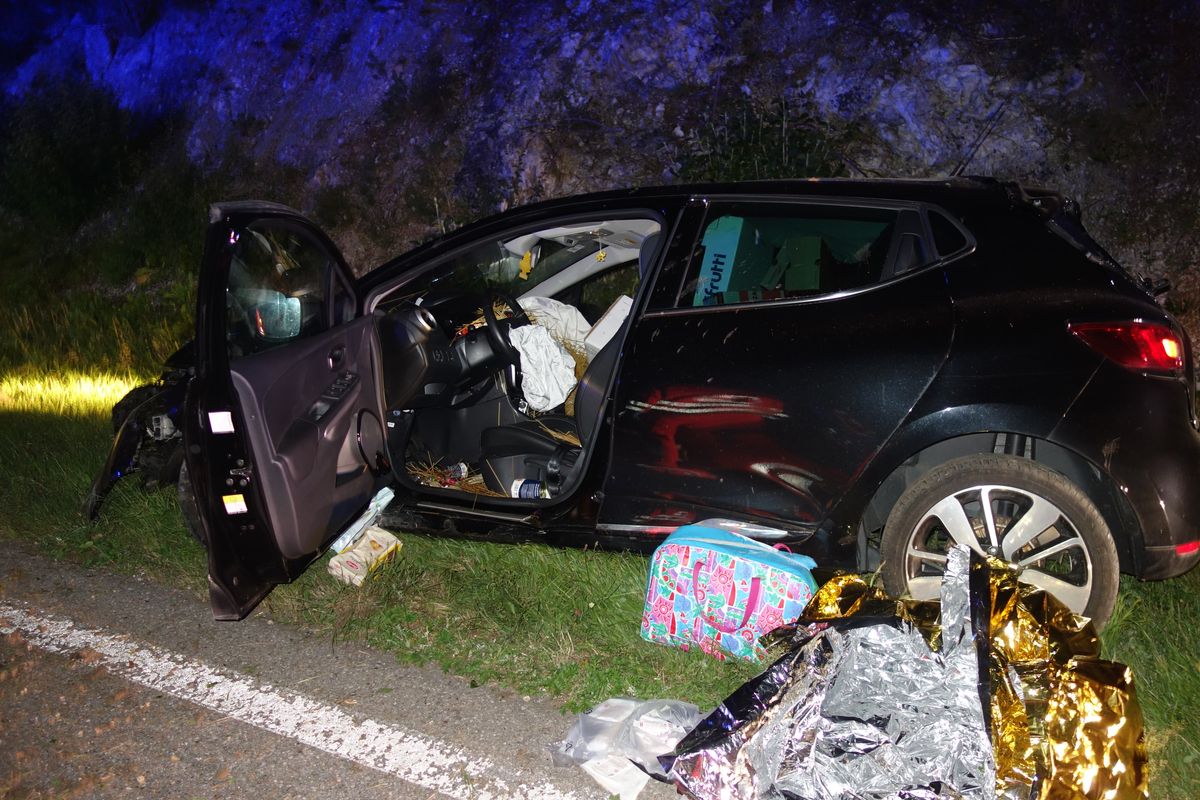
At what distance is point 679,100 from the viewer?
8.24m

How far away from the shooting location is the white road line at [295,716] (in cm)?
266

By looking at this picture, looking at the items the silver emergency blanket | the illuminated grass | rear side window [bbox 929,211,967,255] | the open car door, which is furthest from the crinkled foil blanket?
the illuminated grass

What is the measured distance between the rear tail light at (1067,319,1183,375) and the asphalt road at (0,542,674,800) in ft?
6.05

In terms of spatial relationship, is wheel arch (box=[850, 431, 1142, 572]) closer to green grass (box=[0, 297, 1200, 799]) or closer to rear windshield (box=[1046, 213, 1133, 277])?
green grass (box=[0, 297, 1200, 799])

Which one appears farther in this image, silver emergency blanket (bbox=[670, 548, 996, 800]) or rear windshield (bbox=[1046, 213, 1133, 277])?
rear windshield (bbox=[1046, 213, 1133, 277])

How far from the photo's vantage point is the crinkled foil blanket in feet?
7.40

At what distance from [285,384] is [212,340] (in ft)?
0.97

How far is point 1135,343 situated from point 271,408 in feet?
8.94

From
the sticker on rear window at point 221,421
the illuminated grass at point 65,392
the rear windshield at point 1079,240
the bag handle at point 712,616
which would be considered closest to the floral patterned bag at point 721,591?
the bag handle at point 712,616

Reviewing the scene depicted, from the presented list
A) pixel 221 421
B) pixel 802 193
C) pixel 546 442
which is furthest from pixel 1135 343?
pixel 221 421

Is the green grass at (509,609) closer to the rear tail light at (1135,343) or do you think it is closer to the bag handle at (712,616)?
the bag handle at (712,616)

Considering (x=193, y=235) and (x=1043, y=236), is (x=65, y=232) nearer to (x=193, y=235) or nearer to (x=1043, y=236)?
(x=193, y=235)

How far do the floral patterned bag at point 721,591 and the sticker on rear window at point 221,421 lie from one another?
145 centimetres

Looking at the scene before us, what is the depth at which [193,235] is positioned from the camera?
33.3 ft
